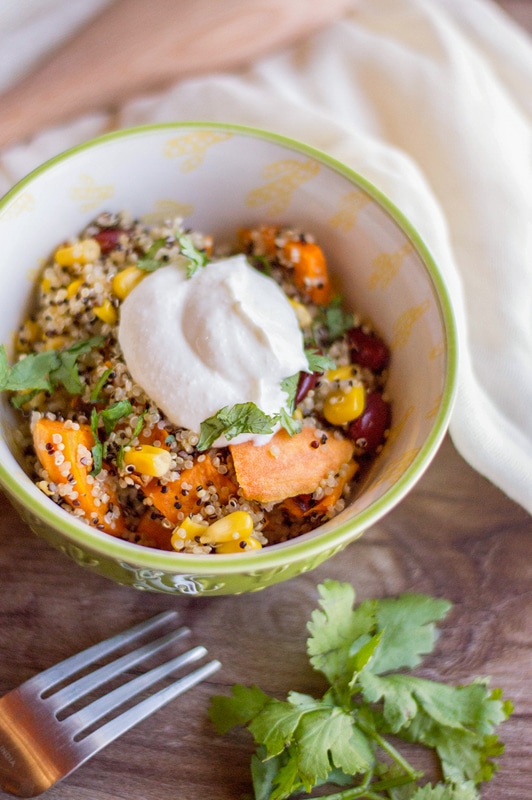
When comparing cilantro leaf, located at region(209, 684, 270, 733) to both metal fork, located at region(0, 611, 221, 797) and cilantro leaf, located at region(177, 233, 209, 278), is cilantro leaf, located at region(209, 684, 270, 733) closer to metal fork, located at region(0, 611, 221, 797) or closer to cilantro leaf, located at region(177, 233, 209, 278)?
metal fork, located at region(0, 611, 221, 797)

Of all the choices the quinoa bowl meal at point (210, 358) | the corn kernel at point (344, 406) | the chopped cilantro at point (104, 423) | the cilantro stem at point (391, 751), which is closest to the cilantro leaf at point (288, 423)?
the quinoa bowl meal at point (210, 358)

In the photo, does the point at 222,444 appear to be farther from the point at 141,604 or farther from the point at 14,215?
the point at 14,215

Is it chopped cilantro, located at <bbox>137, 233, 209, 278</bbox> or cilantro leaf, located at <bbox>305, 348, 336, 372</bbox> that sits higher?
chopped cilantro, located at <bbox>137, 233, 209, 278</bbox>

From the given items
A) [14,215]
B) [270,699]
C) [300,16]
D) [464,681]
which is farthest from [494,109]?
[270,699]

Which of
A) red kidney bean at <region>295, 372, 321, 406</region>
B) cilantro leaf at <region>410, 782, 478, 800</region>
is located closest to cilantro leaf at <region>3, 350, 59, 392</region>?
red kidney bean at <region>295, 372, 321, 406</region>

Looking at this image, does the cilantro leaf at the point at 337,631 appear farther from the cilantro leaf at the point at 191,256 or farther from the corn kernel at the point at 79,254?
the corn kernel at the point at 79,254

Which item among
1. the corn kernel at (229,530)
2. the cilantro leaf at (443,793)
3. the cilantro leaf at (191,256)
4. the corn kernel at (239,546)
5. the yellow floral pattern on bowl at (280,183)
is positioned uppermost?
the yellow floral pattern on bowl at (280,183)

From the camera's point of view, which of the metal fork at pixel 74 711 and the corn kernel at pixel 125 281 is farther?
the corn kernel at pixel 125 281
